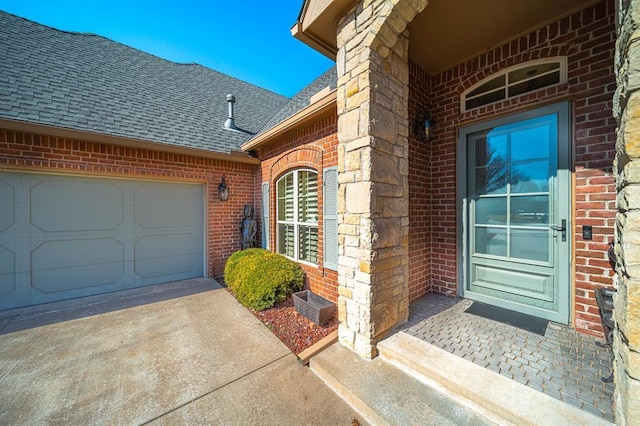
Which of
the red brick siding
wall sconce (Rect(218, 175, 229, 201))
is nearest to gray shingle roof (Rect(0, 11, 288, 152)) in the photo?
wall sconce (Rect(218, 175, 229, 201))

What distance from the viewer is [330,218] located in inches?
143

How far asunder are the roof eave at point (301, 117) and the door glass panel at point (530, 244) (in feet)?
9.26

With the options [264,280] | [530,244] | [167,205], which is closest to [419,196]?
[530,244]

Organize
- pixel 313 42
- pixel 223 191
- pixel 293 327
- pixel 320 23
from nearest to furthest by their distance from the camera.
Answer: pixel 320 23
pixel 313 42
pixel 293 327
pixel 223 191

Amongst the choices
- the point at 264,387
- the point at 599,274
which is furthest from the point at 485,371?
the point at 264,387

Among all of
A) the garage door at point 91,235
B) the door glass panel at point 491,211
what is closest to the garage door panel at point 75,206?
the garage door at point 91,235

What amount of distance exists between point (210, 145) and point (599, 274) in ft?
19.6

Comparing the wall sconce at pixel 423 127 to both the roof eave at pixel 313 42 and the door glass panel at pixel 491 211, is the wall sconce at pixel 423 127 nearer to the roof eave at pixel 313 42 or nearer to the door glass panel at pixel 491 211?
the door glass panel at pixel 491 211

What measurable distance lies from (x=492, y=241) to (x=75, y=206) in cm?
642

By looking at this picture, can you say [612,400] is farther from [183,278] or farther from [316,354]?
[183,278]

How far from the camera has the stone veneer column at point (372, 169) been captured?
7.26 ft

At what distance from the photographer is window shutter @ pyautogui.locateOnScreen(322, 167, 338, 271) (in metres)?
3.54

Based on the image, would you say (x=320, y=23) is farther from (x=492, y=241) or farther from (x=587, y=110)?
(x=492, y=241)

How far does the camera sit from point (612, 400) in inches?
61.8
